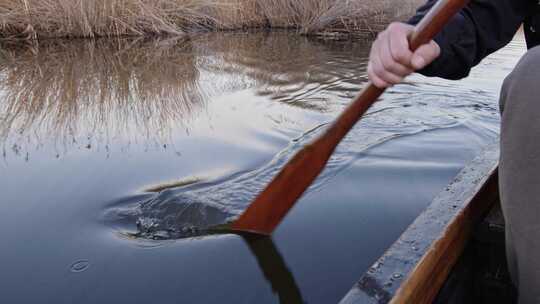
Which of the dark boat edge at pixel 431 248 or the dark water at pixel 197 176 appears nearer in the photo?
the dark boat edge at pixel 431 248

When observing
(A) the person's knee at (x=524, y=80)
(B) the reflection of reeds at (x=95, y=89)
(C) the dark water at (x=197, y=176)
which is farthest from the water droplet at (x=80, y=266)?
(A) the person's knee at (x=524, y=80)

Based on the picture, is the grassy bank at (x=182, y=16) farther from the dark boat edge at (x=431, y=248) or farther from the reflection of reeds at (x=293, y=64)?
the dark boat edge at (x=431, y=248)

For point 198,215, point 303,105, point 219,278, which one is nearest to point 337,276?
point 219,278

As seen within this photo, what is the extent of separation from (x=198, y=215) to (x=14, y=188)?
0.95 meters

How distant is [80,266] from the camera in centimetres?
183

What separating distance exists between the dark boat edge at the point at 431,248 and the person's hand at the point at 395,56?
0.41 metres

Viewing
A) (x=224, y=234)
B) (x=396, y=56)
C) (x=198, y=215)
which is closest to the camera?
(x=396, y=56)

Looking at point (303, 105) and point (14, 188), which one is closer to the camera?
point (14, 188)

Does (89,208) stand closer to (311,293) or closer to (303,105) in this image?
(311,293)

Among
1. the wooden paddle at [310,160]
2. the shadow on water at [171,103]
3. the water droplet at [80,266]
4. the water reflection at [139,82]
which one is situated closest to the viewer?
the wooden paddle at [310,160]

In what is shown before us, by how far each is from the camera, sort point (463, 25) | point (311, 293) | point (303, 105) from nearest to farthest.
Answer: point (463, 25)
point (311, 293)
point (303, 105)

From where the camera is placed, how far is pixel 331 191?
95.8 inches

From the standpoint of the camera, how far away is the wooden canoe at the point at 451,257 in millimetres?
1041

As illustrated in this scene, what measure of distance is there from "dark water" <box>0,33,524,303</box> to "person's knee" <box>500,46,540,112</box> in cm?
103
